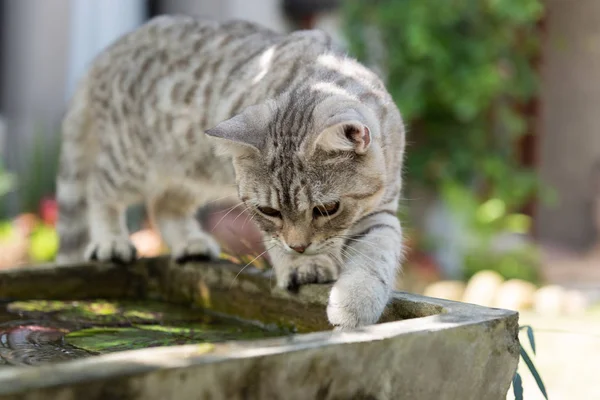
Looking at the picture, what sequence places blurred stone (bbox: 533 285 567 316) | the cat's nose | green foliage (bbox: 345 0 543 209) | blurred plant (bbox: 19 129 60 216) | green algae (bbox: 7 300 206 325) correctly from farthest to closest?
blurred plant (bbox: 19 129 60 216)
green foliage (bbox: 345 0 543 209)
blurred stone (bbox: 533 285 567 316)
green algae (bbox: 7 300 206 325)
the cat's nose

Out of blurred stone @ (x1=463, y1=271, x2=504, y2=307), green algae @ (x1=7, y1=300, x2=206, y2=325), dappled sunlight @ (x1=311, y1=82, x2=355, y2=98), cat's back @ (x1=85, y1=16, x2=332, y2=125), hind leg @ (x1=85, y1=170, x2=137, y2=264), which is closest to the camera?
dappled sunlight @ (x1=311, y1=82, x2=355, y2=98)

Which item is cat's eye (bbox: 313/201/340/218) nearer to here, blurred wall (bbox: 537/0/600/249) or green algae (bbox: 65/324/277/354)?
green algae (bbox: 65/324/277/354)

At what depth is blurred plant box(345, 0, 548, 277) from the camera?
248 inches

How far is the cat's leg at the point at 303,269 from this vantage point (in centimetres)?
254

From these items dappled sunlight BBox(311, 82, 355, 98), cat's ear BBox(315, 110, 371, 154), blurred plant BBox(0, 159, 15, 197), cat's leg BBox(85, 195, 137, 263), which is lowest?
cat's leg BBox(85, 195, 137, 263)

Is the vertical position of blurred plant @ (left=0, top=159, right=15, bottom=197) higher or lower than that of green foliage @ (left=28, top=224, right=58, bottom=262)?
higher

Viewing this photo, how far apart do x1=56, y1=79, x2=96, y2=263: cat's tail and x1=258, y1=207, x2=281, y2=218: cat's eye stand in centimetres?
150

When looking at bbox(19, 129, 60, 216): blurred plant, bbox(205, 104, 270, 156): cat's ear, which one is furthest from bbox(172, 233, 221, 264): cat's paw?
bbox(19, 129, 60, 216): blurred plant

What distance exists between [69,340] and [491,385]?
121cm

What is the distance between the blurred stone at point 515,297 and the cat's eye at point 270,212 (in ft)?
11.5

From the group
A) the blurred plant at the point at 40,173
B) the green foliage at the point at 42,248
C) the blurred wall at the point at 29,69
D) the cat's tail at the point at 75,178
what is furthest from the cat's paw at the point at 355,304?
the blurred wall at the point at 29,69

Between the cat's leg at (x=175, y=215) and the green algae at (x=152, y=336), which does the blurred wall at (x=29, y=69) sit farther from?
the green algae at (x=152, y=336)

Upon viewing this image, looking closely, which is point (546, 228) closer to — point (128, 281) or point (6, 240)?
point (6, 240)

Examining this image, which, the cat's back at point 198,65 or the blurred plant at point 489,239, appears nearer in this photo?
the cat's back at point 198,65
